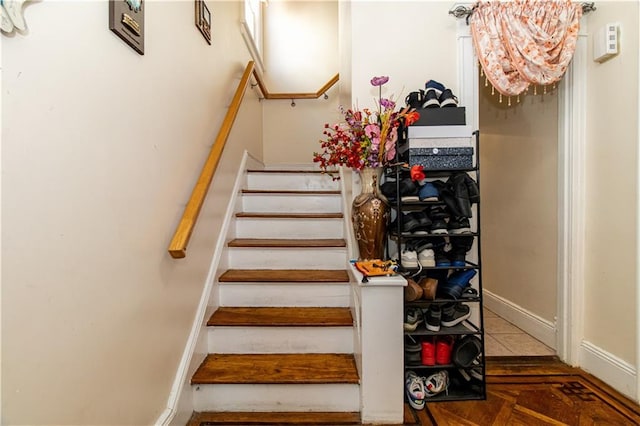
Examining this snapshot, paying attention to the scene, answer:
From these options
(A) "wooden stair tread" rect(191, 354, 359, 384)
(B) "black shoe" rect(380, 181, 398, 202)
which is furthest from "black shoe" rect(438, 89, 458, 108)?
(A) "wooden stair tread" rect(191, 354, 359, 384)

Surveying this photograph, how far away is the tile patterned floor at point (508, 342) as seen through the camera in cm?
217

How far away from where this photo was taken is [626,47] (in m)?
1.69

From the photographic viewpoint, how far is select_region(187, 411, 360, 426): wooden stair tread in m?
1.50

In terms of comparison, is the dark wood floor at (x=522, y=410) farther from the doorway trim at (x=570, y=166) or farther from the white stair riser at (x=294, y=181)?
the white stair riser at (x=294, y=181)

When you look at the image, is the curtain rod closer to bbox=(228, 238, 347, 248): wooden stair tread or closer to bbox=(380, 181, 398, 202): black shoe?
bbox=(380, 181, 398, 202): black shoe

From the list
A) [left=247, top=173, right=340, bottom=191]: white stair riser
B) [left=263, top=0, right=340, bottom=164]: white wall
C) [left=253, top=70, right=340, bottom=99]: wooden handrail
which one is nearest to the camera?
[left=247, top=173, right=340, bottom=191]: white stair riser

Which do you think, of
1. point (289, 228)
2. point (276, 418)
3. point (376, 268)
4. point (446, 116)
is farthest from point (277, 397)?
point (446, 116)

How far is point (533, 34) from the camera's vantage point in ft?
5.82

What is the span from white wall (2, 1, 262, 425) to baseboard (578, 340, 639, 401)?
228 cm

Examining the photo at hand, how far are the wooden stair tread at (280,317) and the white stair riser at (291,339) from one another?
0.03 metres

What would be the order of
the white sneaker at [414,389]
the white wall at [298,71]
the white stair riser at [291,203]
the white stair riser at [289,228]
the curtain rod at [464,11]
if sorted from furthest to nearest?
the white wall at [298,71], the white stair riser at [291,203], the white stair riser at [289,228], the curtain rod at [464,11], the white sneaker at [414,389]

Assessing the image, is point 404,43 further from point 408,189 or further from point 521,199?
point 521,199

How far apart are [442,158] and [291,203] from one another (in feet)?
4.38

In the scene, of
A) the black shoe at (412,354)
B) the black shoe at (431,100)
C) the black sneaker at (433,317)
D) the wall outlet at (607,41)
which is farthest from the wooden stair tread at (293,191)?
the wall outlet at (607,41)
